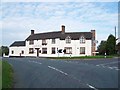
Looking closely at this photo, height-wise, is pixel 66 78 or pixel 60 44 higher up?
pixel 60 44

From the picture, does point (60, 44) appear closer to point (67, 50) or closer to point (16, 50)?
point (67, 50)

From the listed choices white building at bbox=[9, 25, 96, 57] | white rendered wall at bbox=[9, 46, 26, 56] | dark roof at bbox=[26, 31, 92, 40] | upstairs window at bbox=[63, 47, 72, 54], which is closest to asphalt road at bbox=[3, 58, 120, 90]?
white building at bbox=[9, 25, 96, 57]

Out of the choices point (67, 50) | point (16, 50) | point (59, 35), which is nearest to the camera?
point (67, 50)

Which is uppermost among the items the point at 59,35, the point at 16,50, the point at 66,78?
the point at 59,35

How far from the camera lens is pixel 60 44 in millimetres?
87125

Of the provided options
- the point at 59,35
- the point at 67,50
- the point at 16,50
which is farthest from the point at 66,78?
the point at 16,50

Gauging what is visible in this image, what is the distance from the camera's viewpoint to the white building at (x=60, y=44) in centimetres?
8369

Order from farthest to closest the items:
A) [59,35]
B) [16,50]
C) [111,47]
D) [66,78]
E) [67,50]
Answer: [16,50] → [111,47] → [59,35] → [67,50] → [66,78]

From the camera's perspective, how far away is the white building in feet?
275

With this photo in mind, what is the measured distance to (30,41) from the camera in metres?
96.2

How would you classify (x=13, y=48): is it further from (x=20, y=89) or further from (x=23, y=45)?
(x=20, y=89)

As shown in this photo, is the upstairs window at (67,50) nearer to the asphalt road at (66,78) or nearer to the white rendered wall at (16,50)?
the white rendered wall at (16,50)

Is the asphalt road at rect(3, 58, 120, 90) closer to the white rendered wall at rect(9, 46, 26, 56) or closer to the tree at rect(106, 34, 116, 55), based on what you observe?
A: the tree at rect(106, 34, 116, 55)

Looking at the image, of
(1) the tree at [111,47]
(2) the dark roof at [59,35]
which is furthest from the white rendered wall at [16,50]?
(1) the tree at [111,47]
